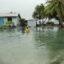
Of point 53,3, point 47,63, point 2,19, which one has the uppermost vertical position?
point 53,3

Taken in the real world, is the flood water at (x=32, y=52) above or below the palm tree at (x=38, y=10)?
below

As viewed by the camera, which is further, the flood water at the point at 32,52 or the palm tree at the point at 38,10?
the palm tree at the point at 38,10

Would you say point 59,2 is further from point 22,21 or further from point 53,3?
point 22,21

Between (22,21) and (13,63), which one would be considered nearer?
(13,63)

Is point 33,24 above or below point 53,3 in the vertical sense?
below

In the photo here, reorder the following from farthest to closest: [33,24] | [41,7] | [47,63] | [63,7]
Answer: [41,7] → [33,24] → [63,7] → [47,63]

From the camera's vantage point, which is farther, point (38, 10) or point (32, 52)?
point (38, 10)

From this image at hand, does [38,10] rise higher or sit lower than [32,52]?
higher

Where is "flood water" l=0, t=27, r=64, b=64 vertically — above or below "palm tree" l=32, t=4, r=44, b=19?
below

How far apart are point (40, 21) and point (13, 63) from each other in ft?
124

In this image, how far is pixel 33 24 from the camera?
3731 centimetres

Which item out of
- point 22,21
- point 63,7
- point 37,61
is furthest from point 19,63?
point 22,21

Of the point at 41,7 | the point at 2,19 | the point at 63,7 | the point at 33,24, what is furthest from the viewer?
the point at 41,7

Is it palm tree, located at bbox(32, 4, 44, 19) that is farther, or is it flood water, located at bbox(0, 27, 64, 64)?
palm tree, located at bbox(32, 4, 44, 19)
